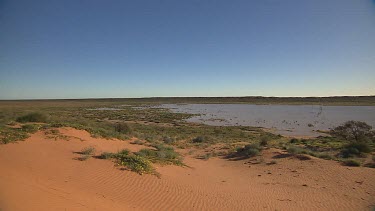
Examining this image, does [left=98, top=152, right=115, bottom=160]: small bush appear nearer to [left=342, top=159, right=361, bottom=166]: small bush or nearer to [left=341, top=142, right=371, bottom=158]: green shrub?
[left=342, top=159, right=361, bottom=166]: small bush

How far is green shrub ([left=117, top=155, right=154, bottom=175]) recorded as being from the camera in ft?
40.0

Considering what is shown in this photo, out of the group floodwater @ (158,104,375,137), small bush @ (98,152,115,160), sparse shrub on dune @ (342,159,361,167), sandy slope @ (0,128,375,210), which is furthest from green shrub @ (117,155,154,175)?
floodwater @ (158,104,375,137)

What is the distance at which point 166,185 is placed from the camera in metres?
11.0

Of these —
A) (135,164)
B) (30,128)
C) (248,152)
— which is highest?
(30,128)

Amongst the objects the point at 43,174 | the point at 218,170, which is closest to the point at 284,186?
the point at 218,170

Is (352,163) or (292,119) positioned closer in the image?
(352,163)

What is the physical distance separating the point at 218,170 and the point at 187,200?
6.41 meters

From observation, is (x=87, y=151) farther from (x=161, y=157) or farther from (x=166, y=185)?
(x=166, y=185)

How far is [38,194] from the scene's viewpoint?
293 inches

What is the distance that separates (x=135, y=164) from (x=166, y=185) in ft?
7.68

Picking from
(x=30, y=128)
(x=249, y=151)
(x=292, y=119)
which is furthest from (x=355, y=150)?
(x=292, y=119)

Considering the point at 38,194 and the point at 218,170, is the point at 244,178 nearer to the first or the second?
the point at 218,170

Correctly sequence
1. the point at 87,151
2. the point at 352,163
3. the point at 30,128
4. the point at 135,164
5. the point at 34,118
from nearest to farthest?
the point at 135,164
the point at 87,151
the point at 352,163
the point at 30,128
the point at 34,118

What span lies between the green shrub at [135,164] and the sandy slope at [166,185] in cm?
57
